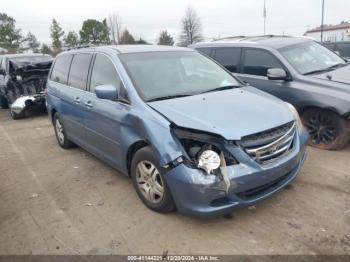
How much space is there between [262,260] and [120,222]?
154 cm

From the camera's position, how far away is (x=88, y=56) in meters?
5.05

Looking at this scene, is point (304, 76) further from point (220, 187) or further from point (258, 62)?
point (220, 187)

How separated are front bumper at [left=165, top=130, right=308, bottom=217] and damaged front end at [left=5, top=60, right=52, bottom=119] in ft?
24.6

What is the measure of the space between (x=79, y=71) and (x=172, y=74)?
65.6 inches

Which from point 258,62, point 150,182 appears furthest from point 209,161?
point 258,62

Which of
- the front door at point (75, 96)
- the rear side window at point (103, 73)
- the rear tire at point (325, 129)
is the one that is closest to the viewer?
the rear side window at point (103, 73)

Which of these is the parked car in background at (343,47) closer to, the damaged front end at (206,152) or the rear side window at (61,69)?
the rear side window at (61,69)

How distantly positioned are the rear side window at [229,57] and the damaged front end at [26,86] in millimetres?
5481

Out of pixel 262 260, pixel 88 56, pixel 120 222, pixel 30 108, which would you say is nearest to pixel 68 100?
pixel 88 56

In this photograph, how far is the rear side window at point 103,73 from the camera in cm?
423

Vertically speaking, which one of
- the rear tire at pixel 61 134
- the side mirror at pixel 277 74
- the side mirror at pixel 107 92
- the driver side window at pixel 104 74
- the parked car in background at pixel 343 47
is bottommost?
the rear tire at pixel 61 134

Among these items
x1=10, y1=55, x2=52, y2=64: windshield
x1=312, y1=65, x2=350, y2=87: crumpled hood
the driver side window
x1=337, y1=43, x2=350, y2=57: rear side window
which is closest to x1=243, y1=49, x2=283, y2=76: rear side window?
x1=312, y1=65, x2=350, y2=87: crumpled hood

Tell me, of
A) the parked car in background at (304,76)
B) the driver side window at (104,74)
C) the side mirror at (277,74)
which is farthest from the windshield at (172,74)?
the parked car in background at (304,76)

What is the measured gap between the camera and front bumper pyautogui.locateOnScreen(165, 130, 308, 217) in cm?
313
